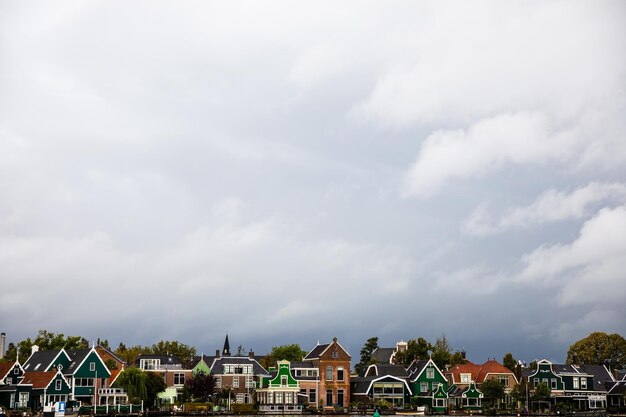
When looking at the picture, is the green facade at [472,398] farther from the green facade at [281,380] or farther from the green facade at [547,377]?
the green facade at [281,380]

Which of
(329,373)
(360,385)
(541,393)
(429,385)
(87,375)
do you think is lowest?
(541,393)

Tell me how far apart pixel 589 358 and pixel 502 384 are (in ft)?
118

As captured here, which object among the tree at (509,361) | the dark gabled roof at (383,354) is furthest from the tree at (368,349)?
the tree at (509,361)

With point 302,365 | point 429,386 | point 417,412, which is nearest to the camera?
point 417,412

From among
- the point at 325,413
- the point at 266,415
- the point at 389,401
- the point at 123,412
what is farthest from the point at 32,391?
the point at 389,401

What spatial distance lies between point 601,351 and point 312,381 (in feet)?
194

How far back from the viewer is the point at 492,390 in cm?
10538

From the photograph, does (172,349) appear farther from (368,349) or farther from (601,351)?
(601,351)

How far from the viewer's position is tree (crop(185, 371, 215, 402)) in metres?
97.6

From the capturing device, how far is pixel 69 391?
91.5 m

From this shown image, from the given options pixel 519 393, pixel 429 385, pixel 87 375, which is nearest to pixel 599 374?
pixel 519 393

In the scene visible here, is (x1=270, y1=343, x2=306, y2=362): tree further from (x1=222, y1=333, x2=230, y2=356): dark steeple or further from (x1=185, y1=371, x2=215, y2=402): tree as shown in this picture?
(x1=185, y1=371, x2=215, y2=402): tree

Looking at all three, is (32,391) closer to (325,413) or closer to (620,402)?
(325,413)

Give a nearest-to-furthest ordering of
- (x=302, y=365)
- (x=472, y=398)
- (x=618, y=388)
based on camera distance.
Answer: (x=472, y=398), (x=302, y=365), (x=618, y=388)
